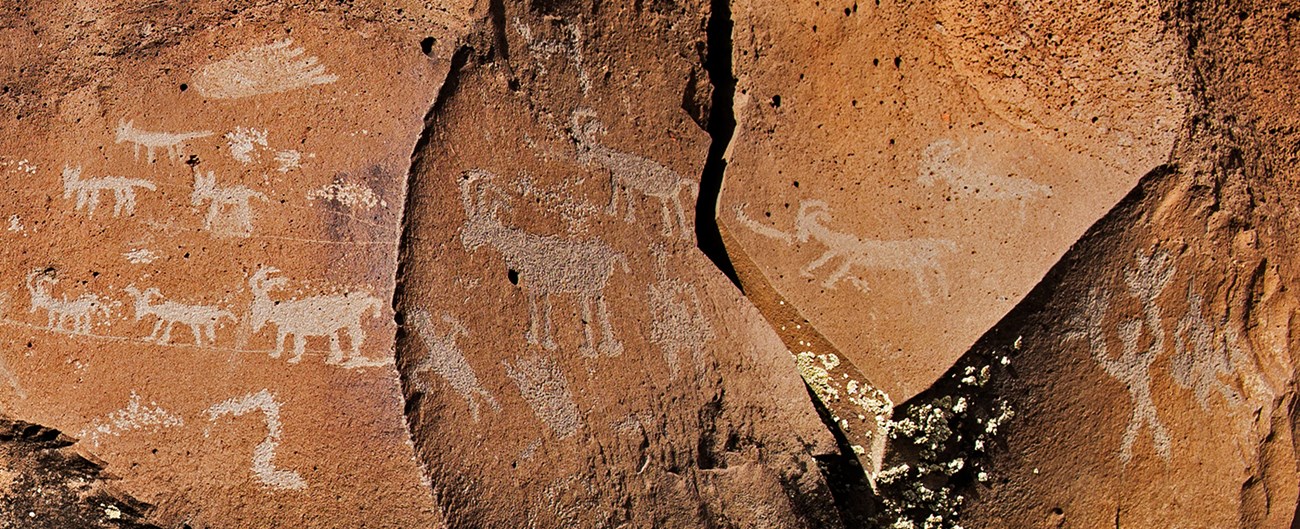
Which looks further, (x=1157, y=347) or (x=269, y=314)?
(x=1157, y=347)

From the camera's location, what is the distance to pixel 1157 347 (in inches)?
81.1

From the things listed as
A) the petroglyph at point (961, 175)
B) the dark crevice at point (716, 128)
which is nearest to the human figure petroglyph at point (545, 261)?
the dark crevice at point (716, 128)

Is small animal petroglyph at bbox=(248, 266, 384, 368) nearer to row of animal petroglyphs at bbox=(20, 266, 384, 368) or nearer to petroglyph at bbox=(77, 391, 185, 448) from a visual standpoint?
row of animal petroglyphs at bbox=(20, 266, 384, 368)

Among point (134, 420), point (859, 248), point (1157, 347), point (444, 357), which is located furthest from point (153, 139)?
point (1157, 347)

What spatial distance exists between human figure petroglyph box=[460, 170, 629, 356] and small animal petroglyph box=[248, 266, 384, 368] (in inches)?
9.9

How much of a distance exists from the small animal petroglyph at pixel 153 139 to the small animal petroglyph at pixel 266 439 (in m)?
0.52

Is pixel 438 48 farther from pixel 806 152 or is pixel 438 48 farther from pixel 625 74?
pixel 806 152

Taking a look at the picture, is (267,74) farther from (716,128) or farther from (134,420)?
(716,128)

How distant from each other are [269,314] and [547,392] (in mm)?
589

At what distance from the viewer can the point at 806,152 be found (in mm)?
2047

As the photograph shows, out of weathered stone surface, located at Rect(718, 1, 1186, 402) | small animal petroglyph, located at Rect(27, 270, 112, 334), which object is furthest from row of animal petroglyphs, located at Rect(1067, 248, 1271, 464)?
small animal petroglyph, located at Rect(27, 270, 112, 334)

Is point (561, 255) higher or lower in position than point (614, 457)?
higher

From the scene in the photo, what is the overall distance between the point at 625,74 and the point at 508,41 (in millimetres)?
262

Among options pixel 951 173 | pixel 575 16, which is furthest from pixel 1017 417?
pixel 575 16
